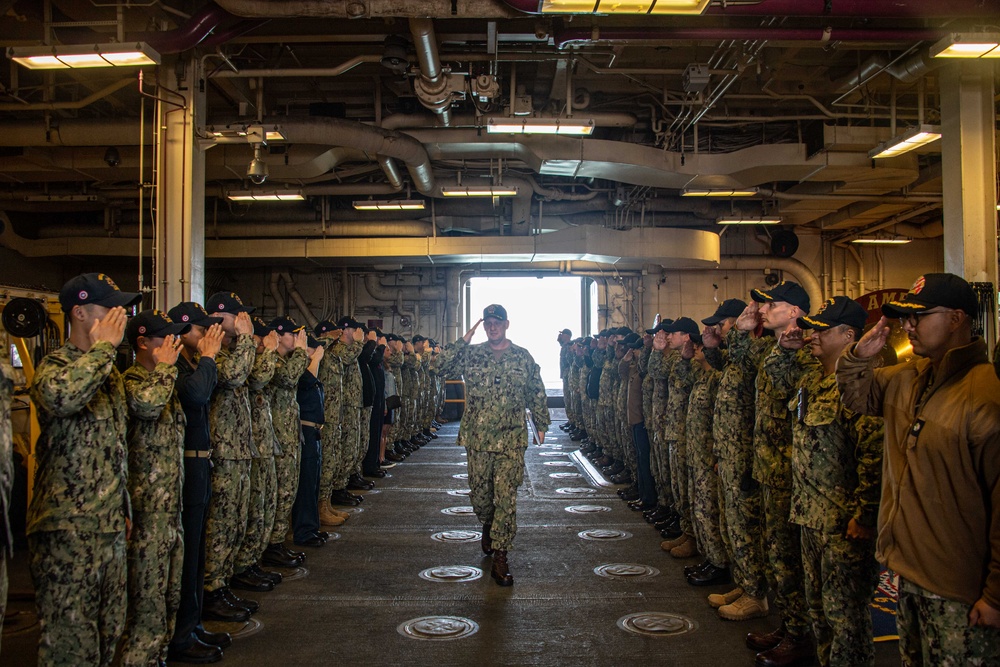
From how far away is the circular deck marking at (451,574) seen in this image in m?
5.36

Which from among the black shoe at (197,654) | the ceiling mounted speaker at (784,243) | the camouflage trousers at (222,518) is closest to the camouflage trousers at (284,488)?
the camouflage trousers at (222,518)

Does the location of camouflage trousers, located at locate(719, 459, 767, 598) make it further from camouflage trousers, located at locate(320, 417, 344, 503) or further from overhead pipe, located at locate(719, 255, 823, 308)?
overhead pipe, located at locate(719, 255, 823, 308)

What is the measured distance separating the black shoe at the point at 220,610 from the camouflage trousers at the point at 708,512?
328 cm

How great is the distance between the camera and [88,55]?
5.65 meters

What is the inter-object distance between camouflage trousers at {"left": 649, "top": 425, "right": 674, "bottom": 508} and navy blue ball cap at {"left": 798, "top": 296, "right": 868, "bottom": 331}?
3389 millimetres

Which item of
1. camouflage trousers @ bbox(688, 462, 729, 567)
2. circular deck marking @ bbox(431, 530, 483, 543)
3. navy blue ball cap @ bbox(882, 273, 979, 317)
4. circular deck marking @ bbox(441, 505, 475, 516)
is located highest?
navy blue ball cap @ bbox(882, 273, 979, 317)

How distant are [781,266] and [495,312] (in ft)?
43.7

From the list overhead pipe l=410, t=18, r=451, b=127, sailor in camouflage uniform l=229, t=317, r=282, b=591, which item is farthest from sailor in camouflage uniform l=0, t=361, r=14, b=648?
overhead pipe l=410, t=18, r=451, b=127

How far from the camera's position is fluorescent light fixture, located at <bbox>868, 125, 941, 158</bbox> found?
7673mm

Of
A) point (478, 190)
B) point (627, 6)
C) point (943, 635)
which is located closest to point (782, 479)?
point (943, 635)

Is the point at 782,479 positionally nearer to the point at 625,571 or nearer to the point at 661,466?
the point at 625,571

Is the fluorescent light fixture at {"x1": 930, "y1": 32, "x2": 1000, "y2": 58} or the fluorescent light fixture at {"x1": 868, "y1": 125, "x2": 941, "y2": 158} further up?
the fluorescent light fixture at {"x1": 930, "y1": 32, "x2": 1000, "y2": 58}

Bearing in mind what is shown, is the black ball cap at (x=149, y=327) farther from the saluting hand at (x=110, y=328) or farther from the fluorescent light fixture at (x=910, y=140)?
the fluorescent light fixture at (x=910, y=140)

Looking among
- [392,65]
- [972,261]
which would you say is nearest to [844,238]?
[972,261]
